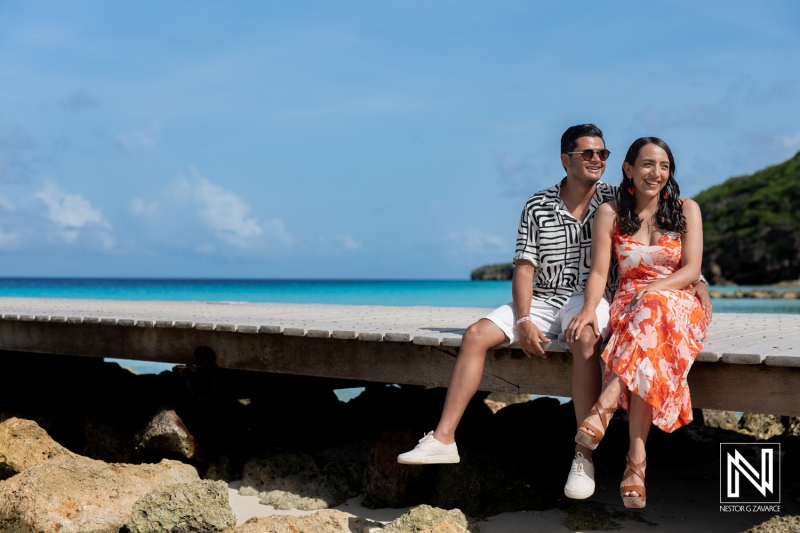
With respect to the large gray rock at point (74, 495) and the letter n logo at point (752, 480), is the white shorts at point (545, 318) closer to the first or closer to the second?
the letter n logo at point (752, 480)

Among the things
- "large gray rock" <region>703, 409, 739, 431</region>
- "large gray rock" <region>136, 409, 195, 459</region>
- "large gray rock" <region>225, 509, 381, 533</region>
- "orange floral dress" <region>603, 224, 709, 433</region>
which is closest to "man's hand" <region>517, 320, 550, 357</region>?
"orange floral dress" <region>603, 224, 709, 433</region>

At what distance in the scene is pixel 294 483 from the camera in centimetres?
662

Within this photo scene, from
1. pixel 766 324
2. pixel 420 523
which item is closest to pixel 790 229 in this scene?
pixel 766 324

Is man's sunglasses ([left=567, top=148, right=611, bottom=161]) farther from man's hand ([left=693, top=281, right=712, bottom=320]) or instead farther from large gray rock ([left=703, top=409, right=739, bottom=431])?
large gray rock ([left=703, top=409, right=739, bottom=431])

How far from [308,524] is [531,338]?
1733 mm

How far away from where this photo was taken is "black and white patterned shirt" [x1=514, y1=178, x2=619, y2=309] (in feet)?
17.3

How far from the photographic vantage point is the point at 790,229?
57.6 m

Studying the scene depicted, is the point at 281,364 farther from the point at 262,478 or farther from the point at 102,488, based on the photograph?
the point at 102,488

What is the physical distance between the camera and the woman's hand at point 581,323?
4754mm

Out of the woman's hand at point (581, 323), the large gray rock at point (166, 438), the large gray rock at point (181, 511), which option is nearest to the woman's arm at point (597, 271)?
the woman's hand at point (581, 323)

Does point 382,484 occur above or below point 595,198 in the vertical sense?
below

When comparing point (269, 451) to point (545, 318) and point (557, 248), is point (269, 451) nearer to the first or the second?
point (545, 318)

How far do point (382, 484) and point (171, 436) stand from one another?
191 centimetres

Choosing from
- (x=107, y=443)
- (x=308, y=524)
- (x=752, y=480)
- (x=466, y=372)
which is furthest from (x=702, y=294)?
(x=107, y=443)
